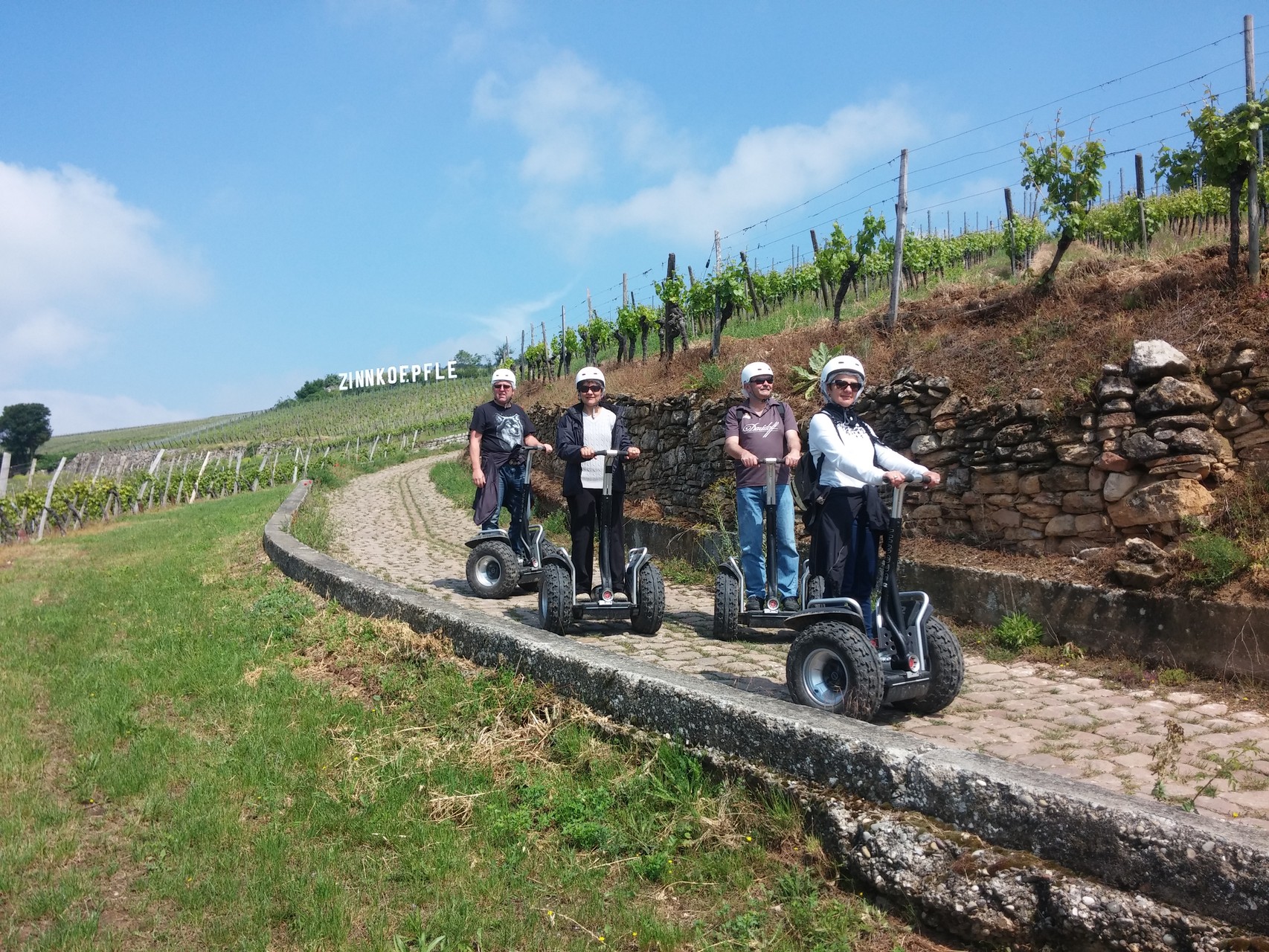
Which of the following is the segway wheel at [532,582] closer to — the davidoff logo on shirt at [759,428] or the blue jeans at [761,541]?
the blue jeans at [761,541]

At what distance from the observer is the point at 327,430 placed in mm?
73188

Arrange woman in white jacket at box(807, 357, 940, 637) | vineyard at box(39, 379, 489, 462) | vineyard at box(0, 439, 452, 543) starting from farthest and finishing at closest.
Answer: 1. vineyard at box(39, 379, 489, 462)
2. vineyard at box(0, 439, 452, 543)
3. woman in white jacket at box(807, 357, 940, 637)

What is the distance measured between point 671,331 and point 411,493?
33.1 ft

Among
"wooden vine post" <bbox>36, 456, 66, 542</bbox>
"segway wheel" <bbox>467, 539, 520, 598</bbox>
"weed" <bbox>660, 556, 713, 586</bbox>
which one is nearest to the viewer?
"segway wheel" <bbox>467, 539, 520, 598</bbox>

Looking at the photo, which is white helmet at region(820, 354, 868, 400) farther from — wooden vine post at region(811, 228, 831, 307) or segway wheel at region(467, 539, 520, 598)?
wooden vine post at region(811, 228, 831, 307)

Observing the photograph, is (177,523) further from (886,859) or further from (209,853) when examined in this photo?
(886,859)

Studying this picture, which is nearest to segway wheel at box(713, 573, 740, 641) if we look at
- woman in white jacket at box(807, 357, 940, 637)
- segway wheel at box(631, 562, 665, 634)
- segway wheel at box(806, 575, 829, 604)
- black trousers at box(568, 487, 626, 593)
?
segway wheel at box(631, 562, 665, 634)

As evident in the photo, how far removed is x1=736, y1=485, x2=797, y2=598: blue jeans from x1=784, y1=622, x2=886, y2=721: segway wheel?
1.82 metres

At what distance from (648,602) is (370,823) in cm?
312

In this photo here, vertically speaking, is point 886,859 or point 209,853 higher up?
point 886,859

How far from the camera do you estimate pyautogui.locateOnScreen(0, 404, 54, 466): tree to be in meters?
99.1

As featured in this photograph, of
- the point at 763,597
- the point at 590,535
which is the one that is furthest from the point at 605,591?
the point at 763,597

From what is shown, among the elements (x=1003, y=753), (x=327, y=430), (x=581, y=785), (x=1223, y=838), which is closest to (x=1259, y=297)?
(x=1003, y=753)

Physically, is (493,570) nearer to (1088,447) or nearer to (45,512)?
(1088,447)
